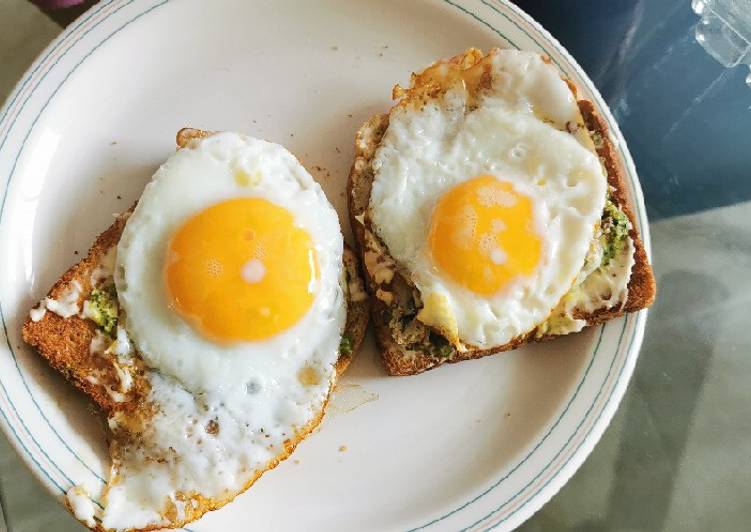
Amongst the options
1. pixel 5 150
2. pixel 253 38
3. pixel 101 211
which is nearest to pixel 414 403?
pixel 101 211


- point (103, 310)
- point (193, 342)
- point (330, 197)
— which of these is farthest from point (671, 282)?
point (103, 310)

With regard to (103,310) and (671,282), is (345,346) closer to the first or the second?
(103,310)

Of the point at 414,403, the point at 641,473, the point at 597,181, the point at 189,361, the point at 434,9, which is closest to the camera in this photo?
the point at 189,361

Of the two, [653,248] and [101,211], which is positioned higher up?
[101,211]

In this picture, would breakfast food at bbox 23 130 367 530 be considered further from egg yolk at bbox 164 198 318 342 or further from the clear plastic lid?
the clear plastic lid

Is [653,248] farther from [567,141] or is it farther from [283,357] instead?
[283,357]

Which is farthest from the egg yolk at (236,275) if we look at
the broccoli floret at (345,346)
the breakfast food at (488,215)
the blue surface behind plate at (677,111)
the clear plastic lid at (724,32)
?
the clear plastic lid at (724,32)
